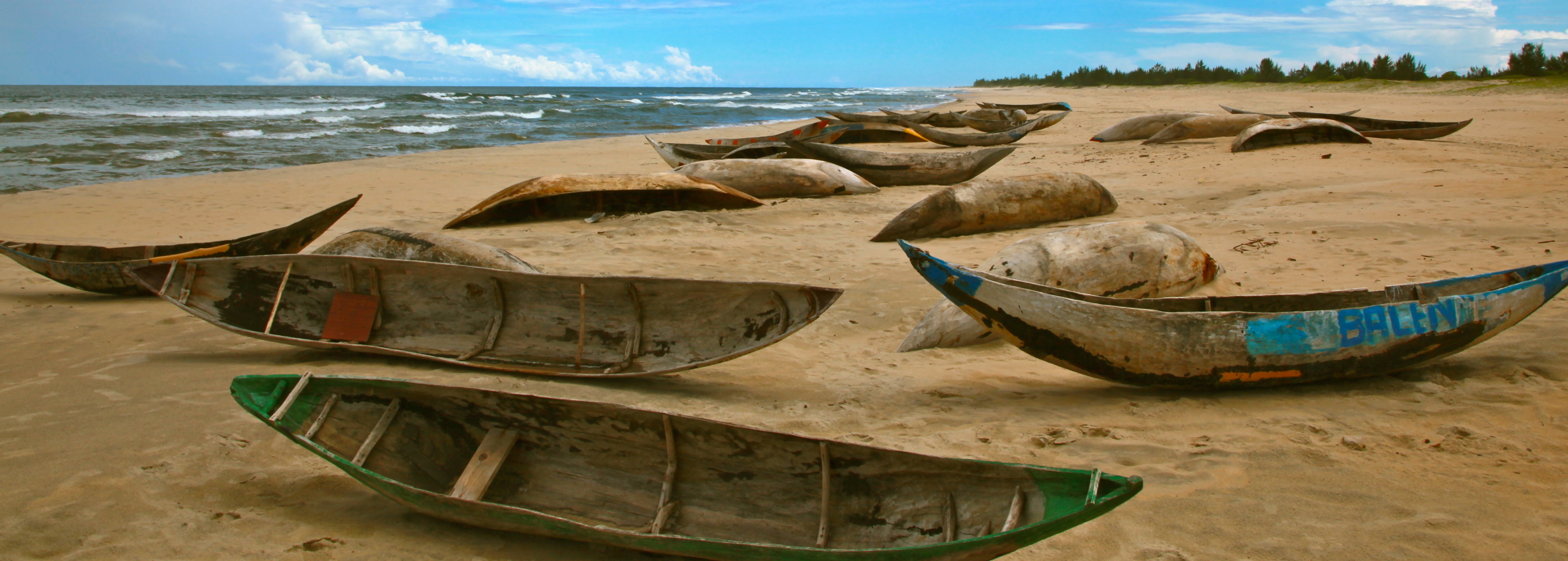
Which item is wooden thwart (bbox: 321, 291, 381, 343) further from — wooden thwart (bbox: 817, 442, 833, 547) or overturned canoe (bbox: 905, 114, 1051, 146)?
overturned canoe (bbox: 905, 114, 1051, 146)

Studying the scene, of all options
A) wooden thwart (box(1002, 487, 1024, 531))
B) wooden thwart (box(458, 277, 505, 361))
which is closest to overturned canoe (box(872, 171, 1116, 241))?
wooden thwart (box(458, 277, 505, 361))

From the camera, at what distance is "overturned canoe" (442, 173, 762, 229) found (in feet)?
25.0

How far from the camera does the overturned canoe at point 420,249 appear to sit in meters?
4.81

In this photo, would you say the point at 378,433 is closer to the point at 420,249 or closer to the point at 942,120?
the point at 420,249

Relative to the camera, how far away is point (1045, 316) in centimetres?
308

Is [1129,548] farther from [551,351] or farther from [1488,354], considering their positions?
[551,351]

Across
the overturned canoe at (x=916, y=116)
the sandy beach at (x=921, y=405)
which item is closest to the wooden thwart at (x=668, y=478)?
the sandy beach at (x=921, y=405)

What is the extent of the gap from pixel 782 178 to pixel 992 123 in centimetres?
1174

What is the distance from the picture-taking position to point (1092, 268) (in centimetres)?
423

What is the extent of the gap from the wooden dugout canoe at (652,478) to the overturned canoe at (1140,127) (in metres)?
12.5

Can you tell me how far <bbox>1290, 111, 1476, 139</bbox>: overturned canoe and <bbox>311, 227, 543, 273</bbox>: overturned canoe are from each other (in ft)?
36.0

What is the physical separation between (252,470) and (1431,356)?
4.20 metres

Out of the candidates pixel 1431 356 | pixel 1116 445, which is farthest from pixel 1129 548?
pixel 1431 356

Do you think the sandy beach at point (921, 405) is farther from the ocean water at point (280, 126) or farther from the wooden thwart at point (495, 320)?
the ocean water at point (280, 126)
